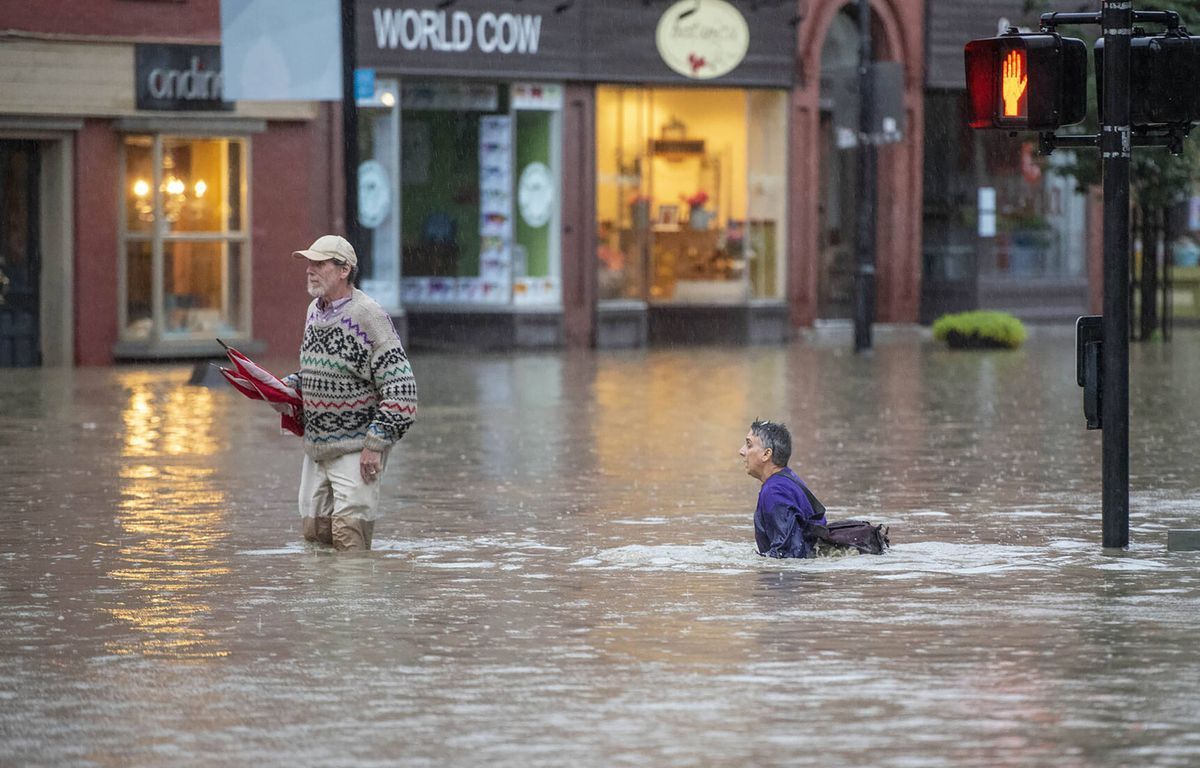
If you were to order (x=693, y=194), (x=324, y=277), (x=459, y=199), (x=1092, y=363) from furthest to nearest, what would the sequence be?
(x=693, y=194)
(x=459, y=199)
(x=1092, y=363)
(x=324, y=277)

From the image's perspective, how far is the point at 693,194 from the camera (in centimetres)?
3306

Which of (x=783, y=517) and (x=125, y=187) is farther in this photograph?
(x=125, y=187)

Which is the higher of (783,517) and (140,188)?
(140,188)

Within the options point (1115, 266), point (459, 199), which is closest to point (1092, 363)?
point (1115, 266)

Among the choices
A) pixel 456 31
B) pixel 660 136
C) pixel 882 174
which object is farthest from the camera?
pixel 882 174

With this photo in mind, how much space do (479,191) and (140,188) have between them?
524 centimetres

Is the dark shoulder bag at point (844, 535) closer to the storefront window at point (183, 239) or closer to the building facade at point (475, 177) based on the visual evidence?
the building facade at point (475, 177)

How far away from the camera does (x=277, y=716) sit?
719cm

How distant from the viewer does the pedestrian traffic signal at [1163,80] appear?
10.9m

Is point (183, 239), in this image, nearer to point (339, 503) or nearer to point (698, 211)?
point (698, 211)

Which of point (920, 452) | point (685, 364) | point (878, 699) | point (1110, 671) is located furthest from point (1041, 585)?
point (685, 364)

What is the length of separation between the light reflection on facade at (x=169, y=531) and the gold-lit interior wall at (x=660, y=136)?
12438 mm

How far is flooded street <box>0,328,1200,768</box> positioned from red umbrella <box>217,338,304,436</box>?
0.64 m

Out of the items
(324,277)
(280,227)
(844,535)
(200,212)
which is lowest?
(844,535)
